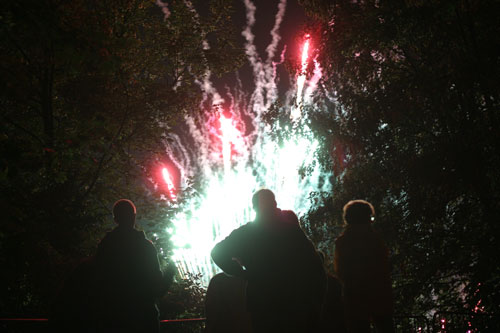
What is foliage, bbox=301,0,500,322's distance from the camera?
6.54 meters

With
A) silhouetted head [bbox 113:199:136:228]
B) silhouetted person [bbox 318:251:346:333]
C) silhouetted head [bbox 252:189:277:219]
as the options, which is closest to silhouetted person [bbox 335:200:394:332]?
silhouetted person [bbox 318:251:346:333]

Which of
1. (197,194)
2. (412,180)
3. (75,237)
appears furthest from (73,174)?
(412,180)

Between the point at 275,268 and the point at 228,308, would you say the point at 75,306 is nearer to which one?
the point at 275,268

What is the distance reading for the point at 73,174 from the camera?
36.1 ft

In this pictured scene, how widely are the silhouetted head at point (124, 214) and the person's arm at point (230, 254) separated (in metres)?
0.88


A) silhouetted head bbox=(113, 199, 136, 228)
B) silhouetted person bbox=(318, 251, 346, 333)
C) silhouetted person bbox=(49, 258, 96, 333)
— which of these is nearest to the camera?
silhouetted person bbox=(49, 258, 96, 333)

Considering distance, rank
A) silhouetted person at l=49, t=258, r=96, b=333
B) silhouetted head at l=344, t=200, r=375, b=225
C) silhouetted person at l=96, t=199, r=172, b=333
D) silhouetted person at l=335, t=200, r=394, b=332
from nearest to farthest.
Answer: silhouetted person at l=49, t=258, r=96, b=333, silhouetted person at l=96, t=199, r=172, b=333, silhouetted person at l=335, t=200, r=394, b=332, silhouetted head at l=344, t=200, r=375, b=225

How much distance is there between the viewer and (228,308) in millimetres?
4254

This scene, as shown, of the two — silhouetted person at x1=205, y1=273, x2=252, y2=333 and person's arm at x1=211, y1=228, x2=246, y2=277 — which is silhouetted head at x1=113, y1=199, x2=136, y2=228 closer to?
person's arm at x1=211, y1=228, x2=246, y2=277

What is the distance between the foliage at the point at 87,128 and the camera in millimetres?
8031

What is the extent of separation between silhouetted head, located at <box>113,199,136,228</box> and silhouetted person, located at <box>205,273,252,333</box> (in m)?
1.42

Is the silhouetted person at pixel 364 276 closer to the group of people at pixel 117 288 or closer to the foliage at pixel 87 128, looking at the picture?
the group of people at pixel 117 288

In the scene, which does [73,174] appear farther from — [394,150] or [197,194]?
[394,150]

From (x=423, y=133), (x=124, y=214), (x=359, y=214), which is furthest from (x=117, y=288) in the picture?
(x=423, y=133)
